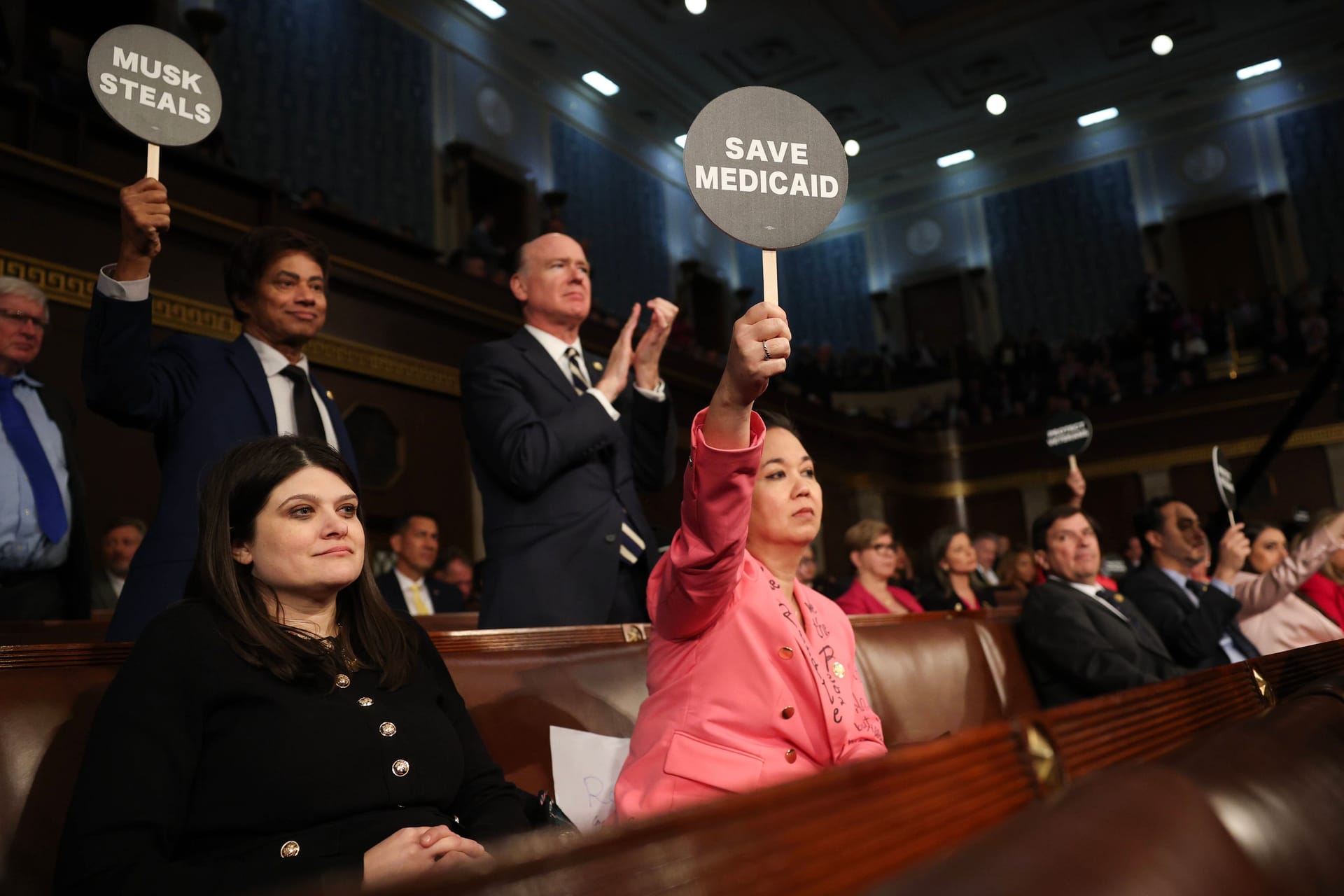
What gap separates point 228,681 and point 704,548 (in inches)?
22.5

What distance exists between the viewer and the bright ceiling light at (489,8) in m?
10.4

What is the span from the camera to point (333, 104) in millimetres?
9188

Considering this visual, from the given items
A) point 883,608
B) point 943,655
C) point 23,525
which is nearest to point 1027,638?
point 943,655

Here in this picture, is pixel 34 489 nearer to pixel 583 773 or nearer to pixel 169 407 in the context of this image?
pixel 169 407

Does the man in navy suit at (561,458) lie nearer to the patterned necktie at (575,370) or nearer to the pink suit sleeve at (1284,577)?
the patterned necktie at (575,370)

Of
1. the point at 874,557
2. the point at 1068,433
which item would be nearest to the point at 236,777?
the point at 874,557

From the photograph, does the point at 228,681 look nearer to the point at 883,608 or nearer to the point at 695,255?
the point at 883,608

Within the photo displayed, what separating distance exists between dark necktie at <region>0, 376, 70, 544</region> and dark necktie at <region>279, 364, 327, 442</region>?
933mm

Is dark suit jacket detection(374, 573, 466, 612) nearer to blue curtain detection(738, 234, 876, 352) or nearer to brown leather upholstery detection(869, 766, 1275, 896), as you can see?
brown leather upholstery detection(869, 766, 1275, 896)

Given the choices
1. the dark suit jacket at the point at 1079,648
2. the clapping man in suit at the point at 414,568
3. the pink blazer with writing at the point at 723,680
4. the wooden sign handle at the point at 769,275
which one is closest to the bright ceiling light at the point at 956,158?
the clapping man in suit at the point at 414,568

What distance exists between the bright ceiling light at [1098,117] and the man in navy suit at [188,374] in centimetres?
1386

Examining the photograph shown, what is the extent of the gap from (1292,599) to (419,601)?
3.57 meters

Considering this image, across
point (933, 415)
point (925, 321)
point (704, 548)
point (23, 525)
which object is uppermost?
point (925, 321)

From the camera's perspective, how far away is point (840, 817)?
477 mm
